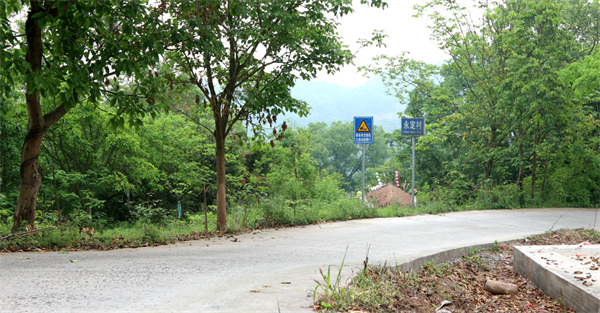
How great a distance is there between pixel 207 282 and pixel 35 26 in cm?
580

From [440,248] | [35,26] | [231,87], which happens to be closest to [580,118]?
[440,248]

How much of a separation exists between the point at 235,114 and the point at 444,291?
21.4 feet

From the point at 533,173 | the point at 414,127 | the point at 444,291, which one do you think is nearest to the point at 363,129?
the point at 414,127

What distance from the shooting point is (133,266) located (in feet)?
19.8

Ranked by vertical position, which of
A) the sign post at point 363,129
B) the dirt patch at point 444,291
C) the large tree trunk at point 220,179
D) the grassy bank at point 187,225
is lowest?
the dirt patch at point 444,291

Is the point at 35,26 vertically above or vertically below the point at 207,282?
above

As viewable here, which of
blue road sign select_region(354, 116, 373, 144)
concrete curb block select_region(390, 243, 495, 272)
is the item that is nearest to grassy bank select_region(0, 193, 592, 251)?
blue road sign select_region(354, 116, 373, 144)

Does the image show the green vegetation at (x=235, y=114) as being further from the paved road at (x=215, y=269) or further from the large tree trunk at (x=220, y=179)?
the paved road at (x=215, y=269)

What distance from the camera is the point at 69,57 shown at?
7184mm

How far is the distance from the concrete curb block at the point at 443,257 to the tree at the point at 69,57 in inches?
205

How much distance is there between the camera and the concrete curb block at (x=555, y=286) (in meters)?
4.61

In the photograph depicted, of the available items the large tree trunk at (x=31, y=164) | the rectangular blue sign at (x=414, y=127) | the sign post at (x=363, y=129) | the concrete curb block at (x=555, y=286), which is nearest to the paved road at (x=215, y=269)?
the concrete curb block at (x=555, y=286)

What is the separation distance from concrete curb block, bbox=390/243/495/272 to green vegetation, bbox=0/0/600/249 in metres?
4.54

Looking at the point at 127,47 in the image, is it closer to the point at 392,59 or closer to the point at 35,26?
the point at 35,26
